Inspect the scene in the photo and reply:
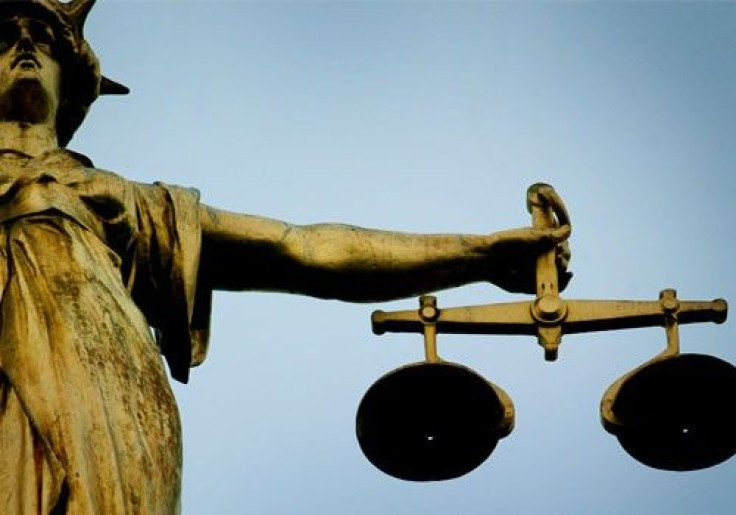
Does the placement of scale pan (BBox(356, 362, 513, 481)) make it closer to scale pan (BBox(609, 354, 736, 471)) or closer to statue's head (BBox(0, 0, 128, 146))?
scale pan (BBox(609, 354, 736, 471))

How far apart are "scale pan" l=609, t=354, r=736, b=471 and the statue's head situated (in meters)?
2.99

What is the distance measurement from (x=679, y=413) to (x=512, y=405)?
745 mm

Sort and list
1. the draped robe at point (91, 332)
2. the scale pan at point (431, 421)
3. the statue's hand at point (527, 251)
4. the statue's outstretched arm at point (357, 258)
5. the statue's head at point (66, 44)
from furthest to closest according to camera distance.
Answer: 1. the statue's head at point (66, 44)
2. the statue's hand at point (527, 251)
3. the statue's outstretched arm at point (357, 258)
4. the scale pan at point (431, 421)
5. the draped robe at point (91, 332)

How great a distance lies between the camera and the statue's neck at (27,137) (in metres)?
12.3

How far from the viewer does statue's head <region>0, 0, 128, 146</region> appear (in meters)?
12.6

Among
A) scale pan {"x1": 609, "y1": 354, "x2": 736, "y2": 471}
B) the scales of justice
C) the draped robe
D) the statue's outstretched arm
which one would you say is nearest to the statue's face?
the draped robe

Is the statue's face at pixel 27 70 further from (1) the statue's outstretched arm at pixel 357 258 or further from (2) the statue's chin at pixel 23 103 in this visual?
(1) the statue's outstretched arm at pixel 357 258

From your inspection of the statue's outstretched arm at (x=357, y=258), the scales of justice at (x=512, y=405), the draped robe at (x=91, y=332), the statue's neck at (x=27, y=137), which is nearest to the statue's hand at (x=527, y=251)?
the statue's outstretched arm at (x=357, y=258)

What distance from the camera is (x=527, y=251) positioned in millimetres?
12430

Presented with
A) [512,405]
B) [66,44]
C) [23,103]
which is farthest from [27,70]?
[512,405]

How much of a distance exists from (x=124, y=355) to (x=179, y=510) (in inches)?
26.8

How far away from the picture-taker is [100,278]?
11.1 meters

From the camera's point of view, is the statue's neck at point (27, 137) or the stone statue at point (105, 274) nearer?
the stone statue at point (105, 274)

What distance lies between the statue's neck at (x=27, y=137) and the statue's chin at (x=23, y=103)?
0.10 ft
